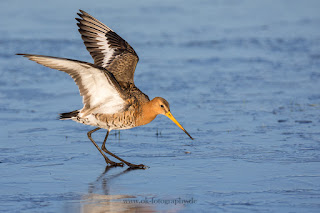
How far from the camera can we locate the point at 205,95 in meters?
9.86

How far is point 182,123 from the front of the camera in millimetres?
8375

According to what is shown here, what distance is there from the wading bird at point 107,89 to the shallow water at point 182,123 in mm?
392

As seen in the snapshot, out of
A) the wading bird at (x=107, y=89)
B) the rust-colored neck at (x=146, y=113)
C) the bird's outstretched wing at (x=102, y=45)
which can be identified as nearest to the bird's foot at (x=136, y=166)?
the wading bird at (x=107, y=89)

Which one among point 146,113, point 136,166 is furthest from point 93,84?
point 136,166

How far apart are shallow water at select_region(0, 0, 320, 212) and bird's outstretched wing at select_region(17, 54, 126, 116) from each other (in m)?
0.58

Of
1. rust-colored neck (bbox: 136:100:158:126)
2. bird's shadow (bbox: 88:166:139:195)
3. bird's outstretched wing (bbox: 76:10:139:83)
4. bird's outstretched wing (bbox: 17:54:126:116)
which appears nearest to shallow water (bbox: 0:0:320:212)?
bird's shadow (bbox: 88:166:139:195)

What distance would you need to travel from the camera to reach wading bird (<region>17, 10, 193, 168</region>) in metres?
6.32

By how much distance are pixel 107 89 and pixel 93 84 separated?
0.59 feet

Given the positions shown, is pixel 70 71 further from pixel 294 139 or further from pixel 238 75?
pixel 238 75

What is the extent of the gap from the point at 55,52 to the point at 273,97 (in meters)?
5.12

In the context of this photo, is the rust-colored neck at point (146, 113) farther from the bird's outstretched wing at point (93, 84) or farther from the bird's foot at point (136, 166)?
the bird's foot at point (136, 166)

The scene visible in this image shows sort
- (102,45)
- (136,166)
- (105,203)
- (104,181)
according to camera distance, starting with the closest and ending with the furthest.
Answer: (105,203) < (104,181) < (136,166) < (102,45)

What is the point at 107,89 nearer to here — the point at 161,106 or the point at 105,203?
the point at 161,106

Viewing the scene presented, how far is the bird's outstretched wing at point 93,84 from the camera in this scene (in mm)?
6008
